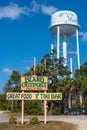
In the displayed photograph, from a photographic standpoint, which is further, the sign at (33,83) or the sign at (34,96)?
the sign at (34,96)

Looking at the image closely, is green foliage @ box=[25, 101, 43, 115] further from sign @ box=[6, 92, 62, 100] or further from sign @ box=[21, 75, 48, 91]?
sign @ box=[21, 75, 48, 91]

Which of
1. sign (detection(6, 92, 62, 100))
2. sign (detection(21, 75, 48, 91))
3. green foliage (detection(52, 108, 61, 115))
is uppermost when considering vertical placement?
sign (detection(21, 75, 48, 91))

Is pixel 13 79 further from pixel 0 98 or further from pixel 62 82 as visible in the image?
pixel 62 82

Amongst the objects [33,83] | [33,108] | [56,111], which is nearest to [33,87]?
[33,83]

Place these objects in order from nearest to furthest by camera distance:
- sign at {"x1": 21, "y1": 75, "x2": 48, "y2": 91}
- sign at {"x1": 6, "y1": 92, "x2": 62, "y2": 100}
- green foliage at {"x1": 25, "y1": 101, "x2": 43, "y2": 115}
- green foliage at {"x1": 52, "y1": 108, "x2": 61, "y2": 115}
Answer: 1. sign at {"x1": 21, "y1": 75, "x2": 48, "y2": 91}
2. sign at {"x1": 6, "y1": 92, "x2": 62, "y2": 100}
3. green foliage at {"x1": 25, "y1": 101, "x2": 43, "y2": 115}
4. green foliage at {"x1": 52, "y1": 108, "x2": 61, "y2": 115}

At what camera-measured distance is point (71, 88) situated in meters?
55.8

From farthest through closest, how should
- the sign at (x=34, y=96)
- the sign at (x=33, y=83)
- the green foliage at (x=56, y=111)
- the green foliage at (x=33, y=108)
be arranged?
the green foliage at (x=56, y=111) → the green foliage at (x=33, y=108) → the sign at (x=34, y=96) → the sign at (x=33, y=83)

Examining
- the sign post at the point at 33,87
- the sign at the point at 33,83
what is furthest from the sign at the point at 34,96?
the sign at the point at 33,83

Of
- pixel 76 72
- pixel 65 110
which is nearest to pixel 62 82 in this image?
pixel 65 110

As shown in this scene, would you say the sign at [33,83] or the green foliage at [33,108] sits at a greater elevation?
the sign at [33,83]

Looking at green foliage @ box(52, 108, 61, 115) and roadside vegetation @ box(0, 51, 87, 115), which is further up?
roadside vegetation @ box(0, 51, 87, 115)

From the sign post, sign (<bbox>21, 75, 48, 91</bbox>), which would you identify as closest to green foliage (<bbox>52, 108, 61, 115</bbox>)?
the sign post

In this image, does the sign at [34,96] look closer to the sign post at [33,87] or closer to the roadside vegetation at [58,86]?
the sign post at [33,87]

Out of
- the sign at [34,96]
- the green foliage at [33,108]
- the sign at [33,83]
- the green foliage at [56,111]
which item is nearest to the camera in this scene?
the sign at [33,83]
